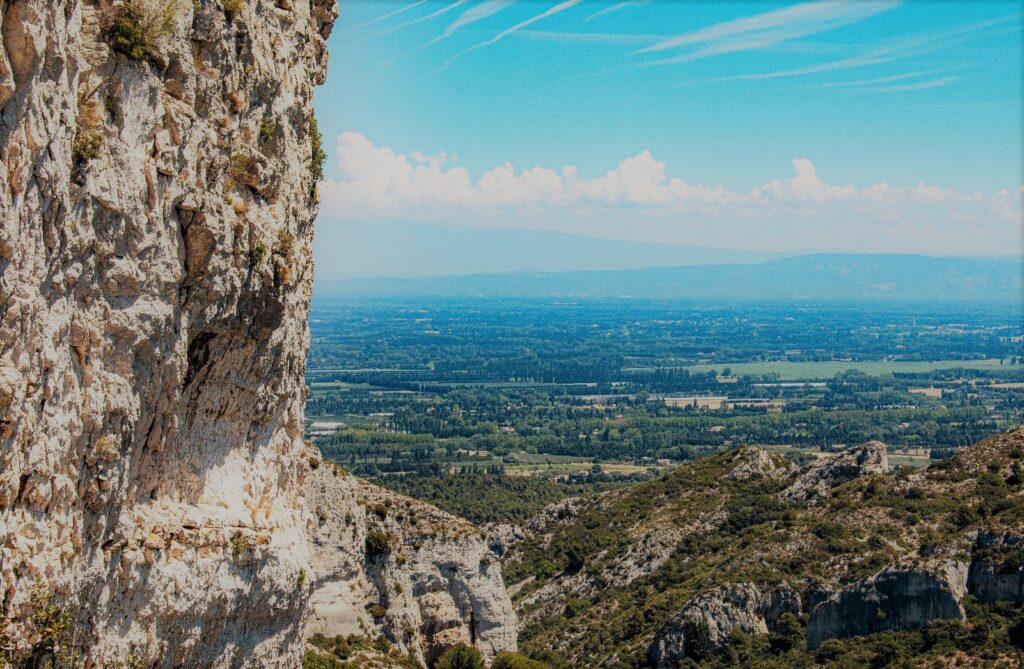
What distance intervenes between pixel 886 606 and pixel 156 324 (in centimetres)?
3093

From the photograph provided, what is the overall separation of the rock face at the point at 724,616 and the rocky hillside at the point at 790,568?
5 cm

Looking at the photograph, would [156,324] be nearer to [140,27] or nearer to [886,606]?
[140,27]

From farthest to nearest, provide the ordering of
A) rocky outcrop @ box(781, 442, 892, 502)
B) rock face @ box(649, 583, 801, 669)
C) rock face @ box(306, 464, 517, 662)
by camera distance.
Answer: rocky outcrop @ box(781, 442, 892, 502) < rock face @ box(649, 583, 801, 669) < rock face @ box(306, 464, 517, 662)

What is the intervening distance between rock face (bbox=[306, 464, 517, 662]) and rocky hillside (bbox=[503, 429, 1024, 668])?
7000 millimetres

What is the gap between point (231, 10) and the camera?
16797mm

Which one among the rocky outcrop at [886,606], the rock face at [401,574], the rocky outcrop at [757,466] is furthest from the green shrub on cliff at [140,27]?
the rocky outcrop at [757,466]

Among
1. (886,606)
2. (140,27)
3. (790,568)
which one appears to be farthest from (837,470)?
(140,27)

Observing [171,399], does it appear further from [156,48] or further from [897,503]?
[897,503]

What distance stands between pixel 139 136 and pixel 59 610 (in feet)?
18.8

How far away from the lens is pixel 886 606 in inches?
1542

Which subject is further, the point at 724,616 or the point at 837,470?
the point at 837,470

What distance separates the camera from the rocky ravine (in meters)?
12.4

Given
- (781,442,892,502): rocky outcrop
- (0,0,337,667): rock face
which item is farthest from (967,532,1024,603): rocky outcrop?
(0,0,337,667): rock face

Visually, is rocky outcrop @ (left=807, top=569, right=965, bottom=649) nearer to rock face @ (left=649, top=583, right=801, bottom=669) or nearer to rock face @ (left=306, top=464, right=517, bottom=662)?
rock face @ (left=649, top=583, right=801, bottom=669)
